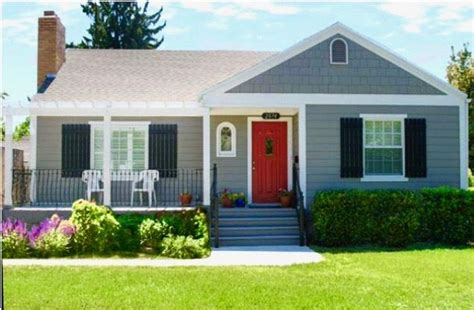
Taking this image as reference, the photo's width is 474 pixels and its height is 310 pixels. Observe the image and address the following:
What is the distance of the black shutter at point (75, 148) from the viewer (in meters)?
14.5

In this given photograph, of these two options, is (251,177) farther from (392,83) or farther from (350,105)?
(392,83)

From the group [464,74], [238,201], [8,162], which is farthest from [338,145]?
[464,74]

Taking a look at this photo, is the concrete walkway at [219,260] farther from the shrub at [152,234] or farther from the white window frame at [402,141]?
the white window frame at [402,141]

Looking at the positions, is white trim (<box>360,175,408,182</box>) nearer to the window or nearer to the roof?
the window

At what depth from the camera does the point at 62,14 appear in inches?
693

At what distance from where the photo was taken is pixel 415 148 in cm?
1373

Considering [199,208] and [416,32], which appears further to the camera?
[416,32]

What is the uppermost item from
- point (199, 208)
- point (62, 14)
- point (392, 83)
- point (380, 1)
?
point (62, 14)

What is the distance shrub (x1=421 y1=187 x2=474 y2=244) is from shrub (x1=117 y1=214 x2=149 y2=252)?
21.2 ft

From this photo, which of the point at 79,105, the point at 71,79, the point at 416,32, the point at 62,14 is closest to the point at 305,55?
the point at 416,32

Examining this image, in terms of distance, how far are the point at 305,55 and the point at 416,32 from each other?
2838 millimetres

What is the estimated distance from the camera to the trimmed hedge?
1228 centimetres

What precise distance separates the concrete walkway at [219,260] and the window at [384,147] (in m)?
3.48

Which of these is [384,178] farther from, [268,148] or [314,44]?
[314,44]
